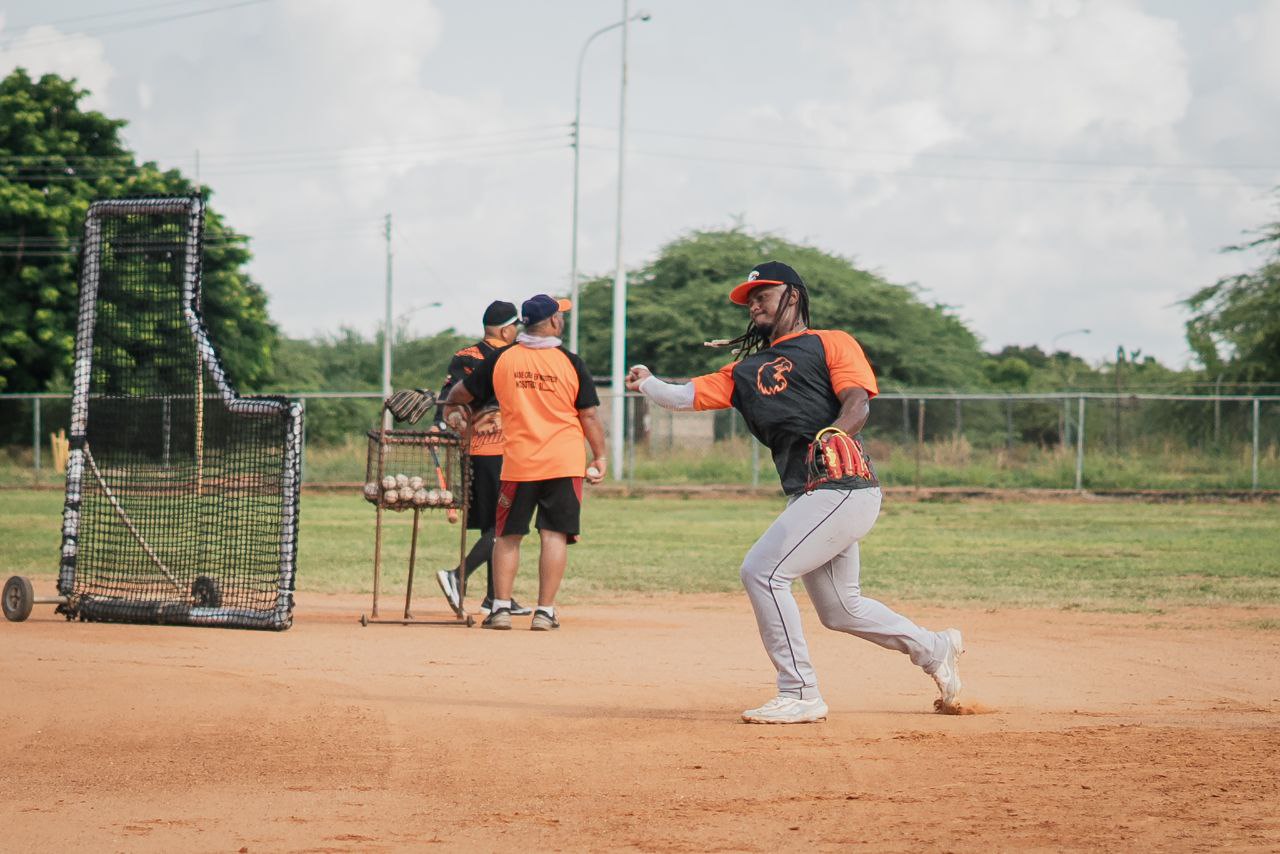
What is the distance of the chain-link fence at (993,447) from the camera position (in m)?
31.2

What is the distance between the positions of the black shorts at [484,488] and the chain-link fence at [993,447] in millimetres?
19827

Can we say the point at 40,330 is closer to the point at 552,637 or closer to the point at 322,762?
the point at 552,637

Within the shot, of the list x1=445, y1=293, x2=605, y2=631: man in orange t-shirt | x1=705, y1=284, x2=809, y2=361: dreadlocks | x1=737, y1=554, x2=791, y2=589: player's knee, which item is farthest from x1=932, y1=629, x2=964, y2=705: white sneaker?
x1=445, y1=293, x2=605, y2=631: man in orange t-shirt

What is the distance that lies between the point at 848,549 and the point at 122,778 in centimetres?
320

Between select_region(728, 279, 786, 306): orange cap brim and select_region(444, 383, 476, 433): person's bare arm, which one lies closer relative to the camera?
A: select_region(728, 279, 786, 306): orange cap brim

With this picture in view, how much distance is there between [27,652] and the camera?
880 cm

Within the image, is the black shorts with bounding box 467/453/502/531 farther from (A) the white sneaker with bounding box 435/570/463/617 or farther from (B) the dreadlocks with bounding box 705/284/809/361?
(B) the dreadlocks with bounding box 705/284/809/361

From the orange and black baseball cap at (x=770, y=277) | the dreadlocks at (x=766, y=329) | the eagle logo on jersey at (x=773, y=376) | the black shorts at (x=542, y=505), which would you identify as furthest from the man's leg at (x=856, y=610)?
the black shorts at (x=542, y=505)

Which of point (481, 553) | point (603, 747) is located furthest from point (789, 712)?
point (481, 553)

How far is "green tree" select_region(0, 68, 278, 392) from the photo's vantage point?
42.9m

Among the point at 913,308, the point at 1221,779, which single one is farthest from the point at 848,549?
the point at 913,308

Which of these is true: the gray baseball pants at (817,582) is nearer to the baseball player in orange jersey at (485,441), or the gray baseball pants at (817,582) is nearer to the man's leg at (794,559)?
the man's leg at (794,559)

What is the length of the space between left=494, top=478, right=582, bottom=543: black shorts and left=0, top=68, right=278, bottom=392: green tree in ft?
113

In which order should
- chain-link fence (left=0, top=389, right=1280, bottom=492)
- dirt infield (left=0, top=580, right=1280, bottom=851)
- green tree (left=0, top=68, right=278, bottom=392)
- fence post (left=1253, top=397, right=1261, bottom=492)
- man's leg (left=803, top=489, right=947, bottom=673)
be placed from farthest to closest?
green tree (left=0, top=68, right=278, bottom=392)
chain-link fence (left=0, top=389, right=1280, bottom=492)
fence post (left=1253, top=397, right=1261, bottom=492)
man's leg (left=803, top=489, right=947, bottom=673)
dirt infield (left=0, top=580, right=1280, bottom=851)
